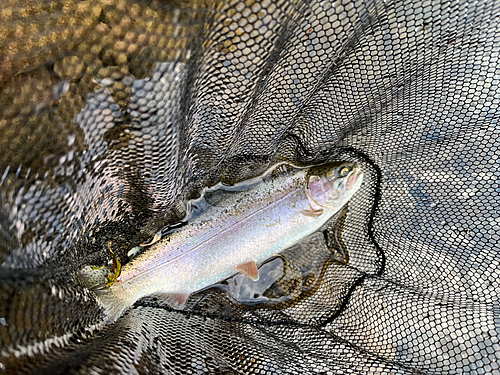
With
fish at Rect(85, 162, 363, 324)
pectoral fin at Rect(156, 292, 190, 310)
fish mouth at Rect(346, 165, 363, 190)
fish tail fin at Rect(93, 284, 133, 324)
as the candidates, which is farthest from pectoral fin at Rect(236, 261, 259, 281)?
fish mouth at Rect(346, 165, 363, 190)

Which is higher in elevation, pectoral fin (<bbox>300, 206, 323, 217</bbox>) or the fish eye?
the fish eye

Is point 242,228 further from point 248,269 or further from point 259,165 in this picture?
point 259,165

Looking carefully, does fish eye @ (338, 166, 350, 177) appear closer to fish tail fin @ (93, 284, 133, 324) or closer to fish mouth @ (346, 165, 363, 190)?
fish mouth @ (346, 165, 363, 190)

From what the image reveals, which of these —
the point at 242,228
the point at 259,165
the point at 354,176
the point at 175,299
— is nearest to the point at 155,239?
the point at 175,299

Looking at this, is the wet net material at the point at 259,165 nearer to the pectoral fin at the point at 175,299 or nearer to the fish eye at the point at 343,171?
the pectoral fin at the point at 175,299

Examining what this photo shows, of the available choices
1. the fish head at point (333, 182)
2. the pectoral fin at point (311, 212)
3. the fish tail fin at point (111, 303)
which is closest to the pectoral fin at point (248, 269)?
the pectoral fin at point (311, 212)

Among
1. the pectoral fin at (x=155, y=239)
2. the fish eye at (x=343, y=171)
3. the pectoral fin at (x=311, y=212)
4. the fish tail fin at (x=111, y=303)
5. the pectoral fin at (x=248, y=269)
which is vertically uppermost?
the fish eye at (x=343, y=171)
